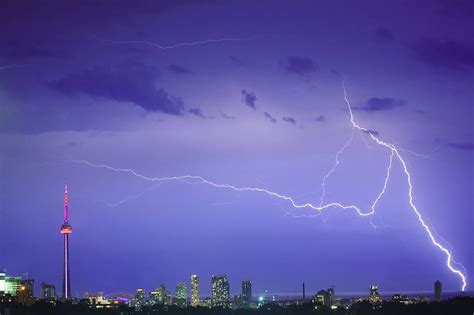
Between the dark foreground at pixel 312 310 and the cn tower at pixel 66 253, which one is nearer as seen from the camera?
the dark foreground at pixel 312 310

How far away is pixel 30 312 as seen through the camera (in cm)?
10100

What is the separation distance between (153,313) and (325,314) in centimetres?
2845

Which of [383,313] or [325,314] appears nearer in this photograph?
[383,313]

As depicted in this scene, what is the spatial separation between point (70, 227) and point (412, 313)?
101388mm

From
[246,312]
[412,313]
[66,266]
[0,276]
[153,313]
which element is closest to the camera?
[412,313]

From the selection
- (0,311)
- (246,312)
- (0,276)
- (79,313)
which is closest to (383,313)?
(246,312)

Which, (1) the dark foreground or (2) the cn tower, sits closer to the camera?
(1) the dark foreground

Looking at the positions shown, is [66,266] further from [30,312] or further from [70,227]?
[30,312]

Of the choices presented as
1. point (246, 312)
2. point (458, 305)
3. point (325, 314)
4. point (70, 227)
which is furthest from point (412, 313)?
point (70, 227)

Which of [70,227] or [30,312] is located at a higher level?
[70,227]

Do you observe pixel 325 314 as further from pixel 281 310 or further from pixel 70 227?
pixel 70 227

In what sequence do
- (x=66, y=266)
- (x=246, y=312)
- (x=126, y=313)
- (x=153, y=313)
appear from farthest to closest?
1. (x=66, y=266)
2. (x=126, y=313)
3. (x=153, y=313)
4. (x=246, y=312)

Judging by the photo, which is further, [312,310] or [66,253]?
[66,253]

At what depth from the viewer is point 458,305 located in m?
98.9
